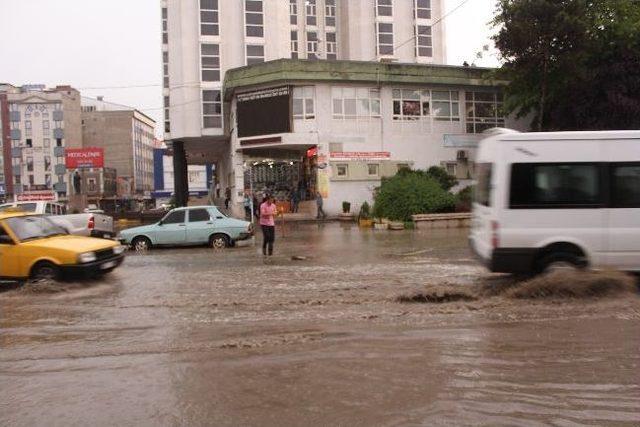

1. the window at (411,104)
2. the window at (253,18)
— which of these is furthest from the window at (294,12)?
the window at (411,104)

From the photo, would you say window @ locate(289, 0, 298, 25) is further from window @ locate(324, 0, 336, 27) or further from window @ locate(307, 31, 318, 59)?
window @ locate(324, 0, 336, 27)

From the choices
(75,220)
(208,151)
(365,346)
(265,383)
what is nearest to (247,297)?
(365,346)

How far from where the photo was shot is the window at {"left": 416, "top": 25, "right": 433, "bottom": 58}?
53500 mm

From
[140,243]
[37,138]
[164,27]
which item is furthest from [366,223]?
[37,138]

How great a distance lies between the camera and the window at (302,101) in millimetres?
33188

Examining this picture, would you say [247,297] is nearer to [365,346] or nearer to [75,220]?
[365,346]

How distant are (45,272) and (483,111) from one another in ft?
102

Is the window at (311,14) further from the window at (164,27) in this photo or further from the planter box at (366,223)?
the planter box at (366,223)

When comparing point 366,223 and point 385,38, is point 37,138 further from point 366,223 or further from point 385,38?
point 366,223

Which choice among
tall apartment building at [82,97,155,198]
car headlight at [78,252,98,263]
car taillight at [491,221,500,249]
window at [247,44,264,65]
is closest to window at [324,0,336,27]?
window at [247,44,264,65]

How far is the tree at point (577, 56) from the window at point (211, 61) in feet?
66.3

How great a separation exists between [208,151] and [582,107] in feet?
104

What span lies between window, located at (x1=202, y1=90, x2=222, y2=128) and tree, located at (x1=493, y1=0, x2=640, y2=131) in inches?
766

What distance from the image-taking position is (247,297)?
378 inches
